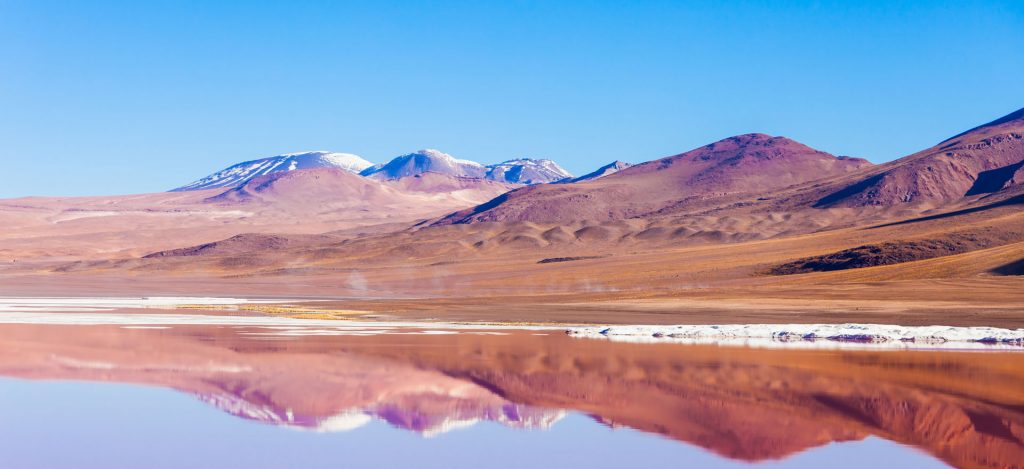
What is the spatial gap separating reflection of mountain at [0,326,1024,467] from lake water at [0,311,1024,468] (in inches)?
2.5

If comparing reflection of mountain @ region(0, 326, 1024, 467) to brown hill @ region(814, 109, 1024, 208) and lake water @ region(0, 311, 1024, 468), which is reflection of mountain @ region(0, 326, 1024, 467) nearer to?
lake water @ region(0, 311, 1024, 468)

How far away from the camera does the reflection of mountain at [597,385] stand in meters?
18.1

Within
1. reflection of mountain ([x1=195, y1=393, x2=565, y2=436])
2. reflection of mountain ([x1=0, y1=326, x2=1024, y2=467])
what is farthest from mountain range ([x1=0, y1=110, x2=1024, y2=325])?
reflection of mountain ([x1=195, y1=393, x2=565, y2=436])

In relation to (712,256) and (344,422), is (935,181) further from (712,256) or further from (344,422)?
(344,422)

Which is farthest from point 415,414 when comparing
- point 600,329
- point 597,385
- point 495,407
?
point 600,329

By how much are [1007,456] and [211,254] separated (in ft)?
500

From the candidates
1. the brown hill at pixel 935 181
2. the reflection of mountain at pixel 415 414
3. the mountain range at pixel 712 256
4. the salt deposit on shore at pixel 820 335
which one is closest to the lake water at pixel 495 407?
the reflection of mountain at pixel 415 414

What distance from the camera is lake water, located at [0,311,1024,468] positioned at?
15656 millimetres

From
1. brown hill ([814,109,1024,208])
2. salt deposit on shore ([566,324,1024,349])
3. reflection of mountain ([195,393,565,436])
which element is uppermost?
brown hill ([814,109,1024,208])

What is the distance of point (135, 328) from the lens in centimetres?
3966

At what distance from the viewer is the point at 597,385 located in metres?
23.5

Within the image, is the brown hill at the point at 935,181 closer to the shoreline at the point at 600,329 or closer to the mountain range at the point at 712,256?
the mountain range at the point at 712,256

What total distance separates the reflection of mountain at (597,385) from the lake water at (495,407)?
0.21 ft

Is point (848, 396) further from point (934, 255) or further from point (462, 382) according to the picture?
point (934, 255)
